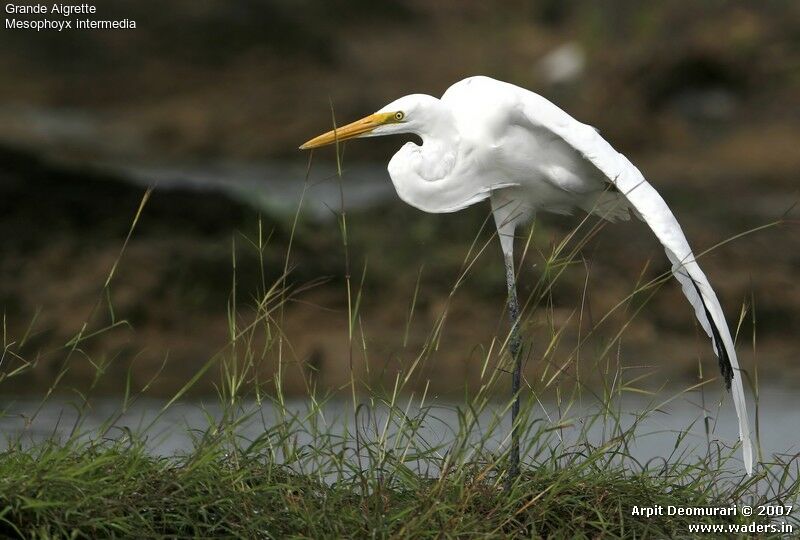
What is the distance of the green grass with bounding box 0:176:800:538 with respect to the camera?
2.15 meters

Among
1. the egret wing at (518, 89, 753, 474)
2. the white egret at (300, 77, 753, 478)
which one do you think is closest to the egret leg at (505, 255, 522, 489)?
the white egret at (300, 77, 753, 478)

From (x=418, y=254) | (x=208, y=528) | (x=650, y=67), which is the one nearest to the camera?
(x=208, y=528)

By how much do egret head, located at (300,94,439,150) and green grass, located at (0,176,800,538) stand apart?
0.53m

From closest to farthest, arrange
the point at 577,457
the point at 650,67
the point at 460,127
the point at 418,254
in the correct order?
the point at 577,457, the point at 460,127, the point at 418,254, the point at 650,67

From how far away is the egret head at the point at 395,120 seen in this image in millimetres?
2814

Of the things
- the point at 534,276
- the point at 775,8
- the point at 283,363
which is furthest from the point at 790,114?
Result: the point at 283,363

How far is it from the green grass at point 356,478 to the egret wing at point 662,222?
0.14 meters

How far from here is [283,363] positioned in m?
2.48

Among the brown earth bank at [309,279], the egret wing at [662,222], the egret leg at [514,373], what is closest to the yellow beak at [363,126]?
the egret wing at [662,222]

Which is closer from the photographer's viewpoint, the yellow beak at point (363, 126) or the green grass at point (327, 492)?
the green grass at point (327, 492)

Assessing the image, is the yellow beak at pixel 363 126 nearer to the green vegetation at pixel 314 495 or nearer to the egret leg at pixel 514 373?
the egret leg at pixel 514 373

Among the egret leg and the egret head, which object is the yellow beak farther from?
the egret leg

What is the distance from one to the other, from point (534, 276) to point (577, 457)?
2.73 m

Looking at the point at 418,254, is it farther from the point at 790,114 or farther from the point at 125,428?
the point at 125,428
